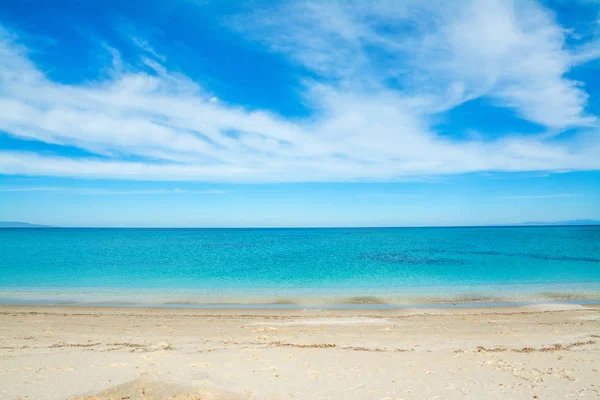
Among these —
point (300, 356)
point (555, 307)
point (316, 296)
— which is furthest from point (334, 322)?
point (555, 307)

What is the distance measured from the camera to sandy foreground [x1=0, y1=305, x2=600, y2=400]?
740cm

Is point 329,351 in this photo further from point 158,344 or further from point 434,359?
point 158,344

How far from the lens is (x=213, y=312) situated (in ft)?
57.9

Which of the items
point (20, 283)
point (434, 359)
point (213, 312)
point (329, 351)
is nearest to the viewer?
point (434, 359)

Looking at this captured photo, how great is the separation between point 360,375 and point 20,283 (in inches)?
1140

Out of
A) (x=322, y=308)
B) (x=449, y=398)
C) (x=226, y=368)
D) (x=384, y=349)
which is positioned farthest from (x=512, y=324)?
(x=226, y=368)

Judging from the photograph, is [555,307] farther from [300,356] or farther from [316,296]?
[300,356]

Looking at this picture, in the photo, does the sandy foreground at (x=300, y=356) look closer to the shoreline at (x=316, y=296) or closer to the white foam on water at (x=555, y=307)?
the white foam on water at (x=555, y=307)

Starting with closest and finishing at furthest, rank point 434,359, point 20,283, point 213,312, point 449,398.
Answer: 1. point 449,398
2. point 434,359
3. point 213,312
4. point 20,283

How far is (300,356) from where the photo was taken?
9.84 meters

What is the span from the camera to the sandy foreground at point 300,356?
740 cm

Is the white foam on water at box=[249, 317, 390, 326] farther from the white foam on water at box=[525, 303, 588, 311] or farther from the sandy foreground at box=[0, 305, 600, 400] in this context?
the white foam on water at box=[525, 303, 588, 311]

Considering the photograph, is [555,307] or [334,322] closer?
[334,322]

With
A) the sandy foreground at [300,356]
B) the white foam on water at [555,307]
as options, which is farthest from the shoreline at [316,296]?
the sandy foreground at [300,356]
